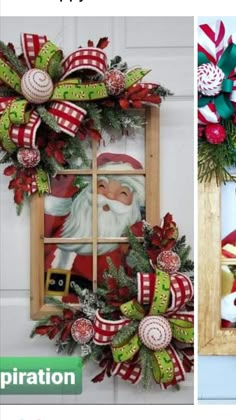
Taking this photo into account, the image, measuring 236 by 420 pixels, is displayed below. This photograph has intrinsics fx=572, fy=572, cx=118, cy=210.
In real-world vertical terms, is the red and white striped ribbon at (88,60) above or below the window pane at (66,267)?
above

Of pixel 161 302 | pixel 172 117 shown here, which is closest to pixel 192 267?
pixel 161 302

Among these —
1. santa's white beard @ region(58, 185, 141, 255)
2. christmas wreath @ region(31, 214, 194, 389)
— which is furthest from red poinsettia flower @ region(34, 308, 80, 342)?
santa's white beard @ region(58, 185, 141, 255)

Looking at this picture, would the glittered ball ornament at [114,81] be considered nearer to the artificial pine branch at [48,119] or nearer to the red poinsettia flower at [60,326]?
the artificial pine branch at [48,119]

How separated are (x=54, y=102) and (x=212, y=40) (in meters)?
0.27

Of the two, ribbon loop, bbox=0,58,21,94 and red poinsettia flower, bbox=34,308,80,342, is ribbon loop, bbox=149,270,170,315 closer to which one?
red poinsettia flower, bbox=34,308,80,342

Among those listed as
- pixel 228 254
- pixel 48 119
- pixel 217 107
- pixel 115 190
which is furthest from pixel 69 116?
pixel 228 254

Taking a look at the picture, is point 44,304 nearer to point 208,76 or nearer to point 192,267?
point 192,267

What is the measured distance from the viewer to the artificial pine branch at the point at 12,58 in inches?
35.6

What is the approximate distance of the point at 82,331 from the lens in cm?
90

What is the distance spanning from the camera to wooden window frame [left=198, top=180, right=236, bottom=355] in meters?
0.94

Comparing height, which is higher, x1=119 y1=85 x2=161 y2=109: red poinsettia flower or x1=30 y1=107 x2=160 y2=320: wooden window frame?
x1=119 y1=85 x2=161 y2=109: red poinsettia flower

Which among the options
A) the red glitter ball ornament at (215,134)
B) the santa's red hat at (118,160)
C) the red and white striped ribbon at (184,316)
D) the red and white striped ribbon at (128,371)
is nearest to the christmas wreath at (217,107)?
the red glitter ball ornament at (215,134)

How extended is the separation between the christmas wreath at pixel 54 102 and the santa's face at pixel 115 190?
5 cm

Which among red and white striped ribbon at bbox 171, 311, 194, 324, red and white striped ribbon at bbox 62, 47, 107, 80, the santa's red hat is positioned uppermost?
red and white striped ribbon at bbox 62, 47, 107, 80
